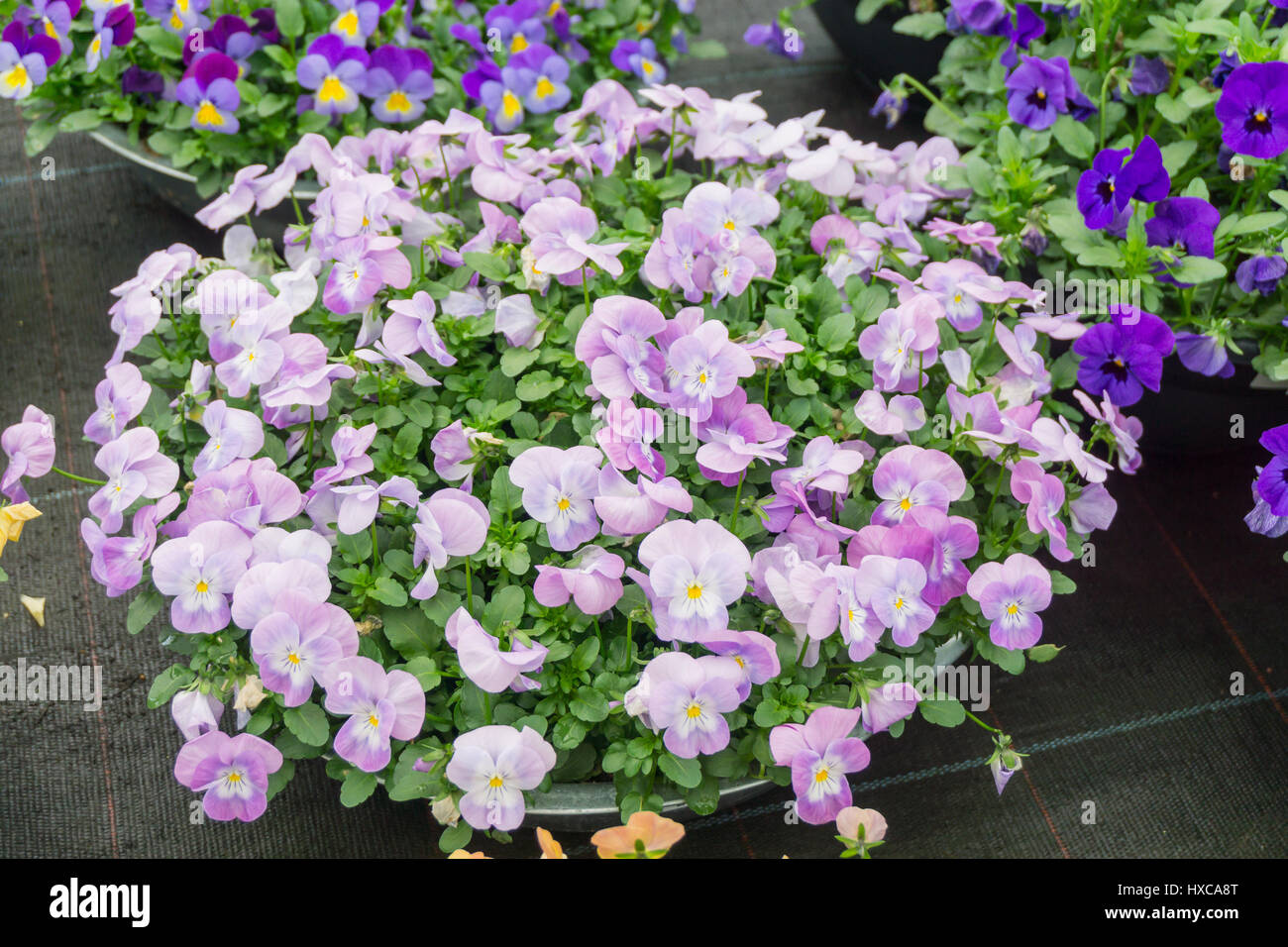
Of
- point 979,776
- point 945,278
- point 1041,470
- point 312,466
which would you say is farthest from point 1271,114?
point 312,466

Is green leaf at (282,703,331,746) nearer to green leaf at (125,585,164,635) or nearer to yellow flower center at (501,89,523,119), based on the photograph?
green leaf at (125,585,164,635)

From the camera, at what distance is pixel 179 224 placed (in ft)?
6.78

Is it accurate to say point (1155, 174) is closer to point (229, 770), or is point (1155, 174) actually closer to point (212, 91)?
point (229, 770)

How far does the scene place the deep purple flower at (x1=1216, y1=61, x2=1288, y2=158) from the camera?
134 centimetres

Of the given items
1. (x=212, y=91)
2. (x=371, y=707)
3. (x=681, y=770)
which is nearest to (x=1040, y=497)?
(x=681, y=770)

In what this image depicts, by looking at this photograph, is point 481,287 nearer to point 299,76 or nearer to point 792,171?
point 792,171

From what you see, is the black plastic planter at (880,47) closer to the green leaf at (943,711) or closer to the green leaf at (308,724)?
the green leaf at (943,711)

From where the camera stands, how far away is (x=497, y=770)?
1032mm

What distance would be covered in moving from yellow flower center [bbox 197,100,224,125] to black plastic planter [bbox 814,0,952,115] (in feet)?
3.73

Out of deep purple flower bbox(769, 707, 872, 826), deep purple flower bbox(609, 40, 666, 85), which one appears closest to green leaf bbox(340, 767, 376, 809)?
deep purple flower bbox(769, 707, 872, 826)

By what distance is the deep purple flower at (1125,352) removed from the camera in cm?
130

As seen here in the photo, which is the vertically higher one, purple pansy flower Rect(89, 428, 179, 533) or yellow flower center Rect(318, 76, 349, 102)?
yellow flower center Rect(318, 76, 349, 102)

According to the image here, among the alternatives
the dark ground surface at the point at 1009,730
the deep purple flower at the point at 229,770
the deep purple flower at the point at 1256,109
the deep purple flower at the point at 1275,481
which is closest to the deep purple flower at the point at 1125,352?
the deep purple flower at the point at 1275,481

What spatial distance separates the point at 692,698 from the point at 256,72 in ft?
4.37
